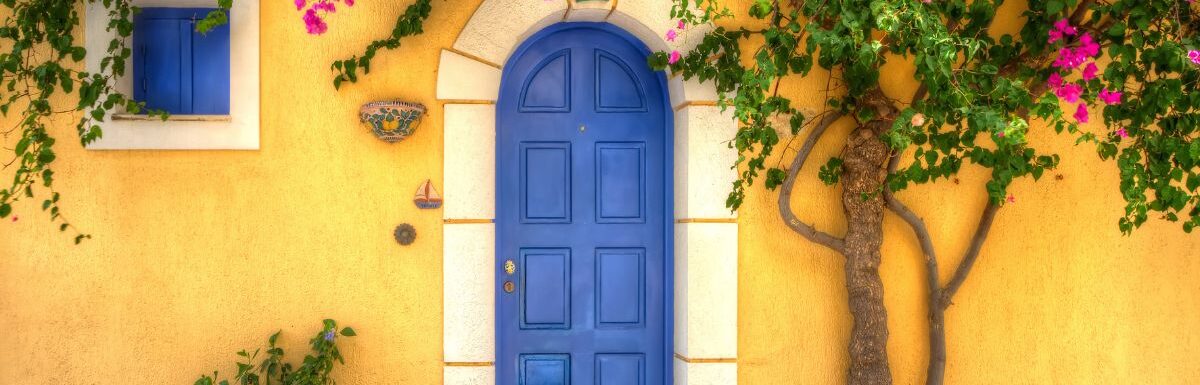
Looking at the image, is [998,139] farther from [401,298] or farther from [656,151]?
[401,298]

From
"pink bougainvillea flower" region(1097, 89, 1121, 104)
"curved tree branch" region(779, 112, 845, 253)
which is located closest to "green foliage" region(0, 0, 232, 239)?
"curved tree branch" region(779, 112, 845, 253)

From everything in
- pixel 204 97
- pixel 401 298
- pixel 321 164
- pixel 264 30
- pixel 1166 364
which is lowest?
pixel 1166 364

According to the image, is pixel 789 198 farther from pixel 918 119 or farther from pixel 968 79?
pixel 968 79

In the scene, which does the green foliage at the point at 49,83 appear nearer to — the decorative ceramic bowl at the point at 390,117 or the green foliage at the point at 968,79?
the decorative ceramic bowl at the point at 390,117

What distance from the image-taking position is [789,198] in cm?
370

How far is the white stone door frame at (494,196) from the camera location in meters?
3.67

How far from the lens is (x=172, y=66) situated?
12.1ft

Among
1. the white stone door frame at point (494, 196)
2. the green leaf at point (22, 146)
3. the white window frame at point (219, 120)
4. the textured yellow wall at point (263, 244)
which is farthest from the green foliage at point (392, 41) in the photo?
the green leaf at point (22, 146)

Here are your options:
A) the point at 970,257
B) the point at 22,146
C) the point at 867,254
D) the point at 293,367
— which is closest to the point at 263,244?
the point at 293,367

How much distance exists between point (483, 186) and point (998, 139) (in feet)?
6.64

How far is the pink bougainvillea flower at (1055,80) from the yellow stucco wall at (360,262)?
1.54 feet

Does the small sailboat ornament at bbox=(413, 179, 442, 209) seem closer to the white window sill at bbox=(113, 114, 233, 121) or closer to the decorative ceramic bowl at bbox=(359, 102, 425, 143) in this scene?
the decorative ceramic bowl at bbox=(359, 102, 425, 143)

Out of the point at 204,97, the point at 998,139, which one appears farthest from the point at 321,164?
the point at 998,139

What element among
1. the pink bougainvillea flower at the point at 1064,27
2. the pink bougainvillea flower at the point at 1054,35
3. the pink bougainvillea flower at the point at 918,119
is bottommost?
the pink bougainvillea flower at the point at 918,119
